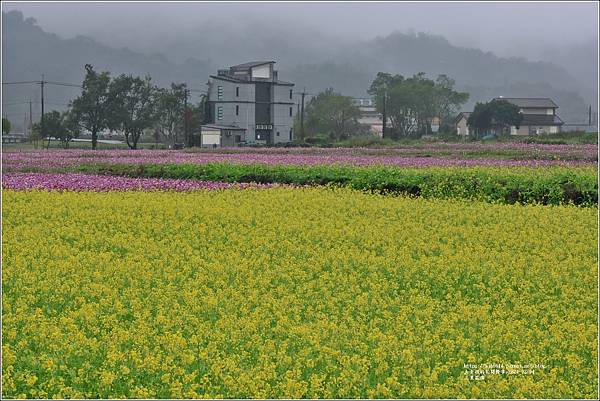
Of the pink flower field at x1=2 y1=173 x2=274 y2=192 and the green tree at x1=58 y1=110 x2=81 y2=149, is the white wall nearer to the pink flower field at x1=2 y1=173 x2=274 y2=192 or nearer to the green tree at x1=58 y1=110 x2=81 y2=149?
the green tree at x1=58 y1=110 x2=81 y2=149

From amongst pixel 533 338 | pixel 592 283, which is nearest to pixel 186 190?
pixel 592 283

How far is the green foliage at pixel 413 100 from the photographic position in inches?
3452

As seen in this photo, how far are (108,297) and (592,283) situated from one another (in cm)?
489

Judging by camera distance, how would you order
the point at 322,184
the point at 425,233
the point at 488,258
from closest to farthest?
the point at 488,258 → the point at 425,233 → the point at 322,184

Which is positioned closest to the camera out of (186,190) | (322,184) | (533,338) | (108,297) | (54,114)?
(533,338)

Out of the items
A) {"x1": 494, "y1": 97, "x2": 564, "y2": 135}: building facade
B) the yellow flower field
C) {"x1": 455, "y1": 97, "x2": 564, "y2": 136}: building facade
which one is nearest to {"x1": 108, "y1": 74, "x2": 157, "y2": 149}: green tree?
{"x1": 455, "y1": 97, "x2": 564, "y2": 136}: building facade

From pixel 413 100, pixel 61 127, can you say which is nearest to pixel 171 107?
pixel 61 127

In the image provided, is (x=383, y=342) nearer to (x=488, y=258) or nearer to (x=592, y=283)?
(x=592, y=283)

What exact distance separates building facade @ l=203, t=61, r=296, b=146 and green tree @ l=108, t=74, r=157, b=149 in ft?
19.1

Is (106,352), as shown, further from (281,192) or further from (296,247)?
(281,192)

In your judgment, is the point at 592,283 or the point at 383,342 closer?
the point at 383,342

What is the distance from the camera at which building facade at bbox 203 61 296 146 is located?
67688 millimetres

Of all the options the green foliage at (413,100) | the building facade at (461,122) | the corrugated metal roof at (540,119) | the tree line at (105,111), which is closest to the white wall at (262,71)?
the tree line at (105,111)

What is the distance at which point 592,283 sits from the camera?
28.5 ft
